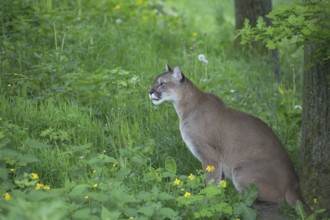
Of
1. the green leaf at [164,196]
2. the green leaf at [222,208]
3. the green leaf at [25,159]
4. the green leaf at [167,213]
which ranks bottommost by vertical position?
the green leaf at [222,208]

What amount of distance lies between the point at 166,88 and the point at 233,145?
116 cm

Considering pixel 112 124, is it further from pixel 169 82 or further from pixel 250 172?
pixel 250 172

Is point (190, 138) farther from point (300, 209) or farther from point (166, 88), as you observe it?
point (300, 209)

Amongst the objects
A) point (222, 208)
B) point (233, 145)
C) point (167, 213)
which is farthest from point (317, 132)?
point (167, 213)

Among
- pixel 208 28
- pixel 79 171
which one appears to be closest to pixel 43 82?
pixel 79 171

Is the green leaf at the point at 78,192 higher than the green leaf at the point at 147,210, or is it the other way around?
the green leaf at the point at 78,192

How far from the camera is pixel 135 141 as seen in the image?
752 cm

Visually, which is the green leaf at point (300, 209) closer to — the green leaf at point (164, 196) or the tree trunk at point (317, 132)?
the tree trunk at point (317, 132)

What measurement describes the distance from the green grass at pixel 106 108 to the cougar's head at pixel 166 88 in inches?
12.7

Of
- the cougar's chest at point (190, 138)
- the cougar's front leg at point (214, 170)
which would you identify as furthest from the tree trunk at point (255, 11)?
the cougar's front leg at point (214, 170)

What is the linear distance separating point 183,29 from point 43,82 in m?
4.54

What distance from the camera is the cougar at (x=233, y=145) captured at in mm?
6770

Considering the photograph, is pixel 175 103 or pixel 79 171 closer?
pixel 79 171

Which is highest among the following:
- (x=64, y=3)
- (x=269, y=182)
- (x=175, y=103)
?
(x=64, y=3)
